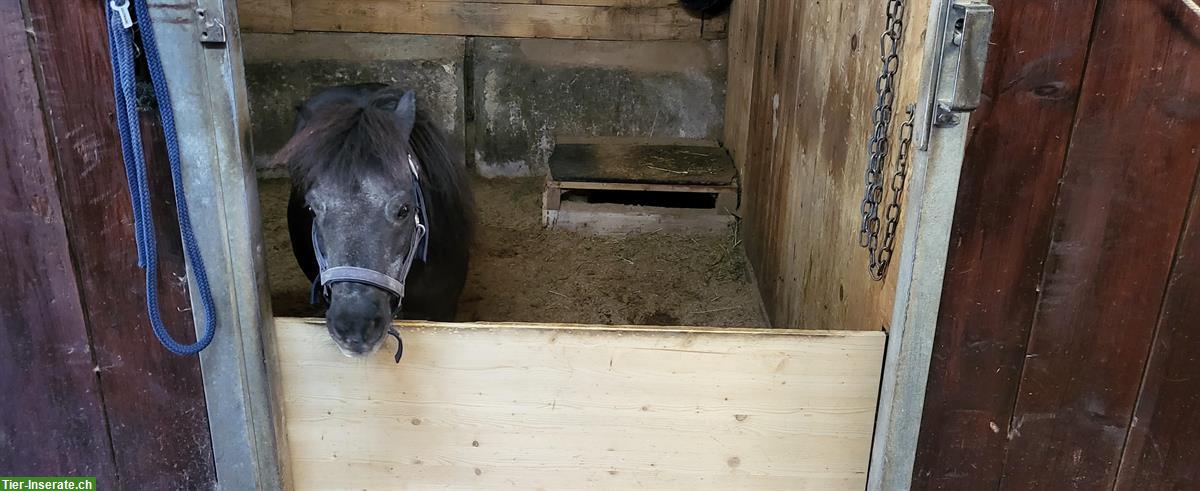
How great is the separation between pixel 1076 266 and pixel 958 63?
19.8 inches

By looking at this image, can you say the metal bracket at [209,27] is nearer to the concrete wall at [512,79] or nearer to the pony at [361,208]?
the pony at [361,208]

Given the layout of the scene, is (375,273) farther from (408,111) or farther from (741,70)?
(741,70)

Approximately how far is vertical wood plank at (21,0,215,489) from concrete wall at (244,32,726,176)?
10.8ft

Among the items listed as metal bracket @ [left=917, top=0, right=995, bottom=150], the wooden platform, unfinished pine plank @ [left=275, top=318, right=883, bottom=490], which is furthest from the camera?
the wooden platform

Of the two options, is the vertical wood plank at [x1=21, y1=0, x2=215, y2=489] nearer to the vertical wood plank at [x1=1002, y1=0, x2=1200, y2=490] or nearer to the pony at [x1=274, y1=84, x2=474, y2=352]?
the pony at [x1=274, y1=84, x2=474, y2=352]

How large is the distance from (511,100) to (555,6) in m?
0.61

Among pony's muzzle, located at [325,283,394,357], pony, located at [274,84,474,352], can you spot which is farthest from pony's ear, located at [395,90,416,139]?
pony's muzzle, located at [325,283,394,357]

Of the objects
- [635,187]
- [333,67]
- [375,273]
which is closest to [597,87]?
[635,187]

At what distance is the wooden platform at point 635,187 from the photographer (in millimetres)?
3906

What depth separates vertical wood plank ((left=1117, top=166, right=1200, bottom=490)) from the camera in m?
1.54

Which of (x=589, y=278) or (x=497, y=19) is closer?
(x=589, y=278)

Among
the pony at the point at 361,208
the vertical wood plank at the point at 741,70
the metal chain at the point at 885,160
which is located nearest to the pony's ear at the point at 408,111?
the pony at the point at 361,208

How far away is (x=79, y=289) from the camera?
4.99 feet

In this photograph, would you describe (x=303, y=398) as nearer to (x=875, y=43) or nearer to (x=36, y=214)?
(x=36, y=214)
